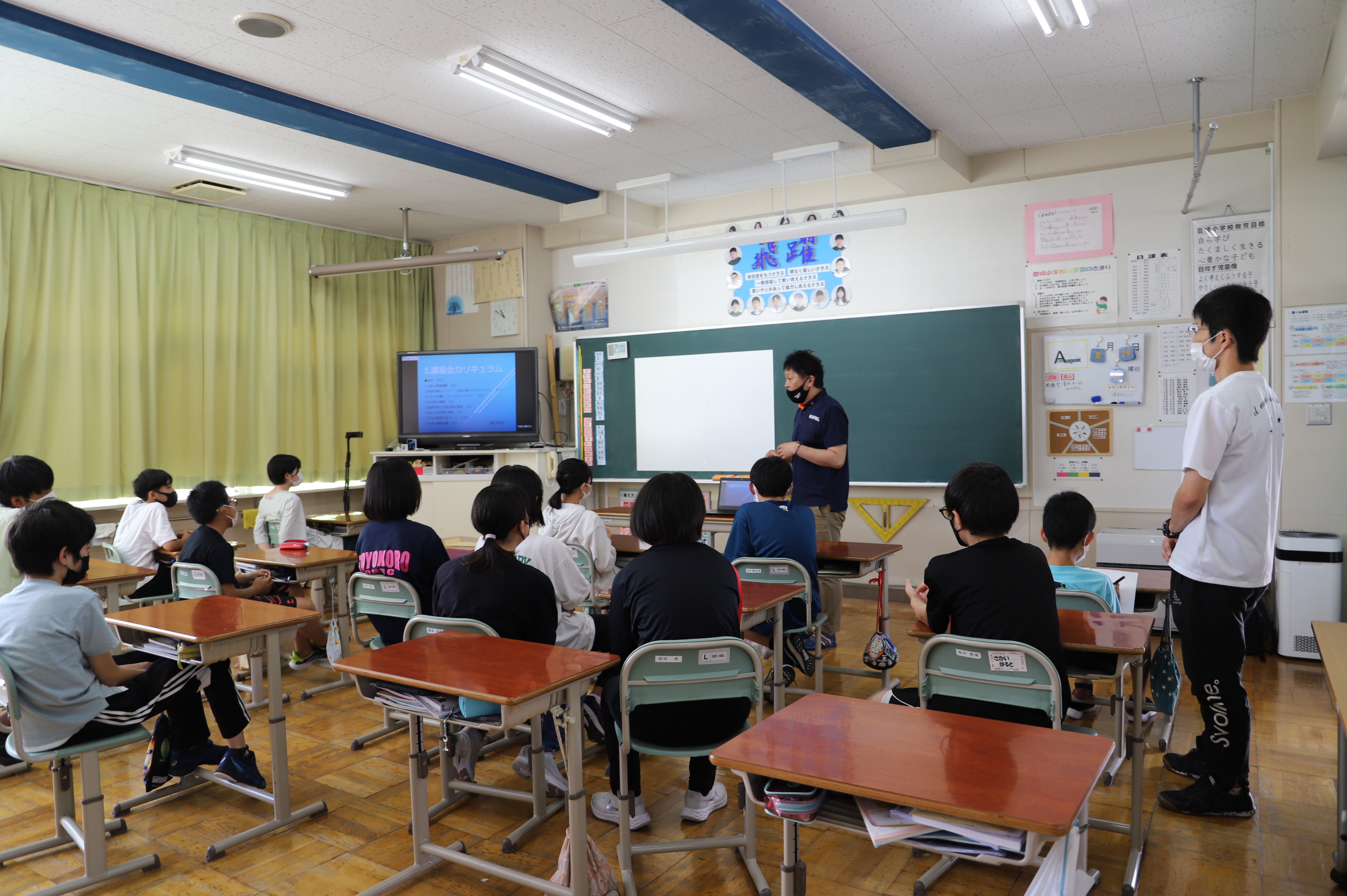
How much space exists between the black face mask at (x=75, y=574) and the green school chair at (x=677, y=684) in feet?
5.02

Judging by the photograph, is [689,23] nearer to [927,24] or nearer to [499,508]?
[927,24]

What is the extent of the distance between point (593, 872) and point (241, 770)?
1.49 meters

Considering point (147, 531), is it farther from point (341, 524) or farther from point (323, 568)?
point (341, 524)

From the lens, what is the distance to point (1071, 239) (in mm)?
5043

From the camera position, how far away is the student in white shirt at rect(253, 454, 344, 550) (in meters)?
4.57

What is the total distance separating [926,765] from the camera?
1.37 m

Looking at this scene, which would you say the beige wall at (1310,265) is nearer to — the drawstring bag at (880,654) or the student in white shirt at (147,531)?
the drawstring bag at (880,654)

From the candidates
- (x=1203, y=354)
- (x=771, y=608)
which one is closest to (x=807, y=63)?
(x=1203, y=354)

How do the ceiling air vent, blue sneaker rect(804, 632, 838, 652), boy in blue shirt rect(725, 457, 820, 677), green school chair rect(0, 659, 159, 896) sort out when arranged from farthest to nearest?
the ceiling air vent < blue sneaker rect(804, 632, 838, 652) < boy in blue shirt rect(725, 457, 820, 677) < green school chair rect(0, 659, 159, 896)

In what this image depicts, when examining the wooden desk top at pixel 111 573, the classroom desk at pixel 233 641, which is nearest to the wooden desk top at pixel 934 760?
the classroom desk at pixel 233 641

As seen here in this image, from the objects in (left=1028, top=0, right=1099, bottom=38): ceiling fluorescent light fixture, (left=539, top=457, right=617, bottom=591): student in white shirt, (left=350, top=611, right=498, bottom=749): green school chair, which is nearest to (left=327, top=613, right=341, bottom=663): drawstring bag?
(left=539, top=457, right=617, bottom=591): student in white shirt

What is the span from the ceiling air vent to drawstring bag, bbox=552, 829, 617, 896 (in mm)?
4918

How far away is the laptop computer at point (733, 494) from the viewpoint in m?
5.31

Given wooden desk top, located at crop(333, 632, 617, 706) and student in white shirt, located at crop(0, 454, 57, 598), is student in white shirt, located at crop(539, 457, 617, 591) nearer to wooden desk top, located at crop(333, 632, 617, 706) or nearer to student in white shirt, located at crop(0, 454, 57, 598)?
wooden desk top, located at crop(333, 632, 617, 706)
